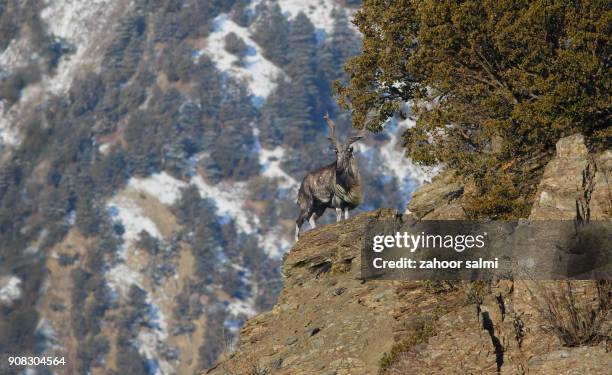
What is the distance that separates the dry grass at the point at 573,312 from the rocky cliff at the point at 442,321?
0.08 feet

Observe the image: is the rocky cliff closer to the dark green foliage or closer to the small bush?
the small bush

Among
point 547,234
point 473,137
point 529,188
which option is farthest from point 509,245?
point 473,137

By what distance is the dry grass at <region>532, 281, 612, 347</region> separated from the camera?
23062 mm

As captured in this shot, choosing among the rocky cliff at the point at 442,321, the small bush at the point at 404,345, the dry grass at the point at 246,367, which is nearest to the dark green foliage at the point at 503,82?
the rocky cliff at the point at 442,321

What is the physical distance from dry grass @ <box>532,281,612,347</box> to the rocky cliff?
3 cm

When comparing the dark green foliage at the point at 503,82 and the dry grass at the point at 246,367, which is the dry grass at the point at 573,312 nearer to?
the dark green foliage at the point at 503,82

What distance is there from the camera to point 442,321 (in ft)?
80.4

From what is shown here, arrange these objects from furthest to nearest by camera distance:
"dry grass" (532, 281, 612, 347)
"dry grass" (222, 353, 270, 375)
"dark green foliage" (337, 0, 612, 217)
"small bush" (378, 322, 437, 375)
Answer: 1. "dark green foliage" (337, 0, 612, 217)
2. "dry grass" (222, 353, 270, 375)
3. "small bush" (378, 322, 437, 375)
4. "dry grass" (532, 281, 612, 347)

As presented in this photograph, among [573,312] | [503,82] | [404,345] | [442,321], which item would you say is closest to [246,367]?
[404,345]

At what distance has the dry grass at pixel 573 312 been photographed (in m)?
23.1

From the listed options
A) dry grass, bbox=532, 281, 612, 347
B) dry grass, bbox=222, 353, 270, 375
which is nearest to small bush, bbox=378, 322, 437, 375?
dry grass, bbox=532, 281, 612, 347

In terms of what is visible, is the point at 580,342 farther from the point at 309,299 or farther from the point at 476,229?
the point at 309,299

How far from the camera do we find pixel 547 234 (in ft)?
82.8

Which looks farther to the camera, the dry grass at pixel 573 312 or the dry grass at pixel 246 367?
the dry grass at pixel 246 367
